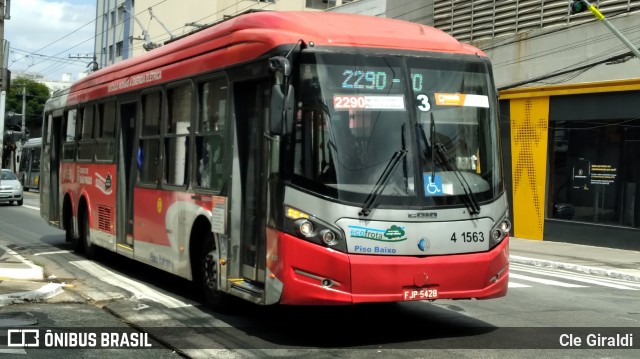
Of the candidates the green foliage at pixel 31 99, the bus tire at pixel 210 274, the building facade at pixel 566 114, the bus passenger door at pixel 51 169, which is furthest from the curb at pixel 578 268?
the green foliage at pixel 31 99

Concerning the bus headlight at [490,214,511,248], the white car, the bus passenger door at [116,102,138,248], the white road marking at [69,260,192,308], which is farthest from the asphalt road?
the white car

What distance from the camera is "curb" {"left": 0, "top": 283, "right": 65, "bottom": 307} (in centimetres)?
922

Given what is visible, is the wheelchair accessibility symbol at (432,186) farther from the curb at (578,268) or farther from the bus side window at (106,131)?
the curb at (578,268)

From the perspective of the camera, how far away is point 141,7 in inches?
2185

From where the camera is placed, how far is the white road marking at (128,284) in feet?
32.1

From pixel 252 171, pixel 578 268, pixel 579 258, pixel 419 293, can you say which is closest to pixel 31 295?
pixel 252 171

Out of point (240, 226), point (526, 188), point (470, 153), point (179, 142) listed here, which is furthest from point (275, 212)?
point (526, 188)

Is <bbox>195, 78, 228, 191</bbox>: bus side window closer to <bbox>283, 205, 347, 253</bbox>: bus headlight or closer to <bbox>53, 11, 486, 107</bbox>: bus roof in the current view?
<bbox>53, 11, 486, 107</bbox>: bus roof

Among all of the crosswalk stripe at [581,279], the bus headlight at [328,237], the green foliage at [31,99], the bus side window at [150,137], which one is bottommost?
the crosswalk stripe at [581,279]

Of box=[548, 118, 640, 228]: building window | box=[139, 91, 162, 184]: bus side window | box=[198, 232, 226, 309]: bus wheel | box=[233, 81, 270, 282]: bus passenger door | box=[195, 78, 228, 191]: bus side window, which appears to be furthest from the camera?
box=[548, 118, 640, 228]: building window

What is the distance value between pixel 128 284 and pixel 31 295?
2.00 meters

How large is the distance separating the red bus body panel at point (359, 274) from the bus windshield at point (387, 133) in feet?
1.80

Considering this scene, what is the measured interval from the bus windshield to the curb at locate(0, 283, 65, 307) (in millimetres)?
4354

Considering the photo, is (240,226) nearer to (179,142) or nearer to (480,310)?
(179,142)
